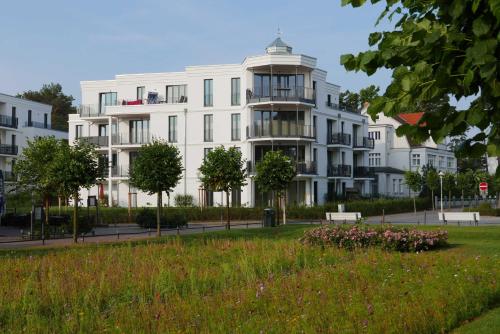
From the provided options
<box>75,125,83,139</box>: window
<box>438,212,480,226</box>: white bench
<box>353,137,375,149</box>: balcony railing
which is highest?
<box>75,125,83,139</box>: window

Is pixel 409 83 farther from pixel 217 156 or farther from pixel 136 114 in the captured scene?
pixel 136 114

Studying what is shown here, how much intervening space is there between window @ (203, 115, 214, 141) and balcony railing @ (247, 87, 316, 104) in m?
5.03

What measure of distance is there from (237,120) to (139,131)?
10.1 metres

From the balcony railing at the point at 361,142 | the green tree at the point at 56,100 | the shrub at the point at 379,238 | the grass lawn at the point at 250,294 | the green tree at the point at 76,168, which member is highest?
the green tree at the point at 56,100

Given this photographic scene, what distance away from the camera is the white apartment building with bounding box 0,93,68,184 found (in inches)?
2562

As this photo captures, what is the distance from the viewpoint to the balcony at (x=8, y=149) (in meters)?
64.1

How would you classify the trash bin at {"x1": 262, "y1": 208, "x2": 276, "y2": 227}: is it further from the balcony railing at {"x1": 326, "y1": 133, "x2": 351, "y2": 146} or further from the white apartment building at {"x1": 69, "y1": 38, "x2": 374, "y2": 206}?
the balcony railing at {"x1": 326, "y1": 133, "x2": 351, "y2": 146}

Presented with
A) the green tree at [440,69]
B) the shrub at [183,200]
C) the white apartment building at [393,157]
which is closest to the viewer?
the green tree at [440,69]

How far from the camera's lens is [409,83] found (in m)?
3.55

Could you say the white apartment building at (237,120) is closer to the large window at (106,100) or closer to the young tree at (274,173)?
the large window at (106,100)

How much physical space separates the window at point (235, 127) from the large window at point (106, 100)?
537 inches

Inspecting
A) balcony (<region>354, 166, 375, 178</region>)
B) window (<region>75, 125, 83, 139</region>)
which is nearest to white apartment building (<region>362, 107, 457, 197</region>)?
balcony (<region>354, 166, 375, 178</region>)

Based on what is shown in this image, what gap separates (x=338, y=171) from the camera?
180 feet

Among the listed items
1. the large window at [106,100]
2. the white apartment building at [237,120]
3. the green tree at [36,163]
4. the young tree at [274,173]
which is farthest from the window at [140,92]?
the young tree at [274,173]
